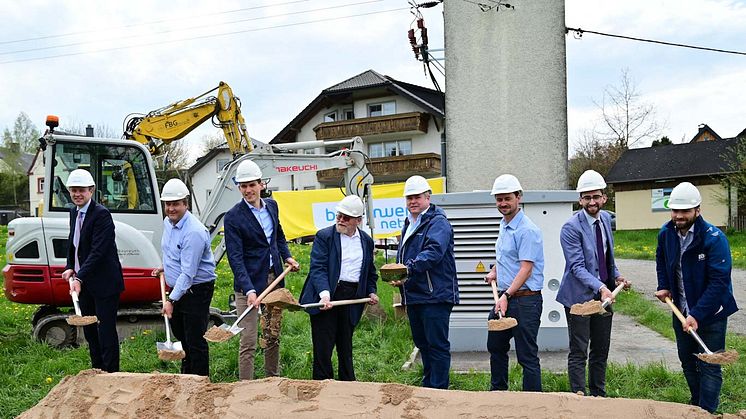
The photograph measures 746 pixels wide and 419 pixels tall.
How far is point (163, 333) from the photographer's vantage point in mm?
7637

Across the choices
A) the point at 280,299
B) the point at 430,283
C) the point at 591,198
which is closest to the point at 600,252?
the point at 591,198

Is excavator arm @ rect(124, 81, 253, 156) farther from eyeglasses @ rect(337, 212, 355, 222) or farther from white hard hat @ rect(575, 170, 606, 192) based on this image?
white hard hat @ rect(575, 170, 606, 192)

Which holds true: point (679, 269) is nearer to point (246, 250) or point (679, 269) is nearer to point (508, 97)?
point (246, 250)

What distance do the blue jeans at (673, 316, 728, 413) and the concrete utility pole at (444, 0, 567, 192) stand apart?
4.83 meters

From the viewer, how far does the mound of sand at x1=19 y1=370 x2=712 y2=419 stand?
3.47 metres

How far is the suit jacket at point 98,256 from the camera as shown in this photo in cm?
527

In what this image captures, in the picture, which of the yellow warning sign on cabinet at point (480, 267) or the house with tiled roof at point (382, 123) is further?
the house with tiled roof at point (382, 123)

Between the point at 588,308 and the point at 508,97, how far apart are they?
5387 millimetres

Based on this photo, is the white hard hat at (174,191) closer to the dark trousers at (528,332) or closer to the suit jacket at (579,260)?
the dark trousers at (528,332)

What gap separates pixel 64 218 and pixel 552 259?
5.42 metres

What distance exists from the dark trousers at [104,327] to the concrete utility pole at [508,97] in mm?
5515

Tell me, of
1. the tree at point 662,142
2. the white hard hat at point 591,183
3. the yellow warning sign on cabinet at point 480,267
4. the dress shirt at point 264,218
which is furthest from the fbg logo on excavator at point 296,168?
the tree at point 662,142

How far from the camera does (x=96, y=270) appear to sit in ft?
17.4

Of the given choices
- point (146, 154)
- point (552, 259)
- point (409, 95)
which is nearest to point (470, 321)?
point (552, 259)
